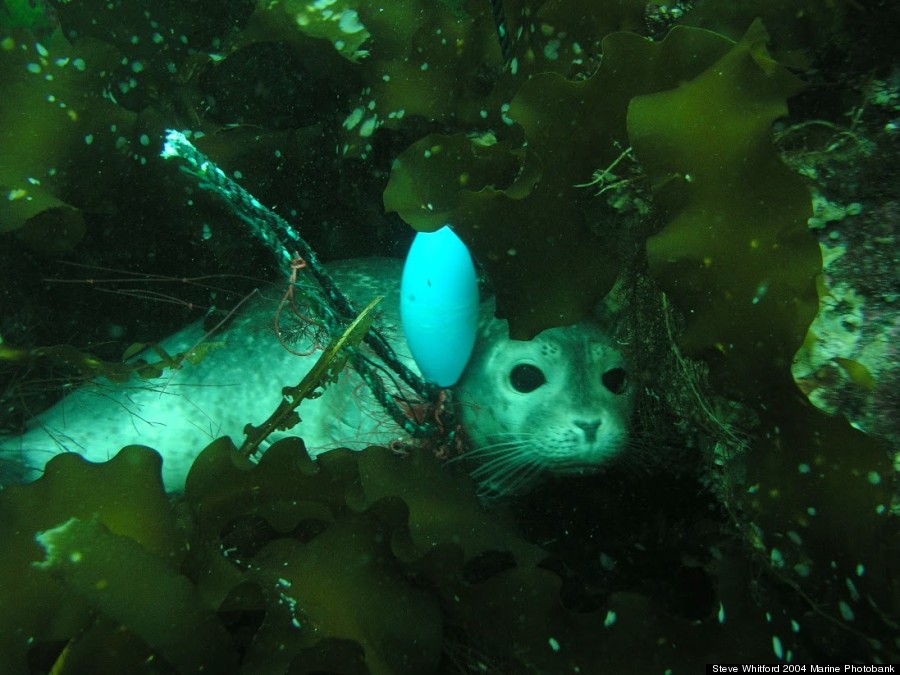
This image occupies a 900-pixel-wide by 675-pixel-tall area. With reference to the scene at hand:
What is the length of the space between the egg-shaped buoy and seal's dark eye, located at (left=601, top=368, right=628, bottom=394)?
17.7 inches

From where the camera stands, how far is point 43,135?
6.04 ft

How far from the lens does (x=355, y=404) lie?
77.8 inches

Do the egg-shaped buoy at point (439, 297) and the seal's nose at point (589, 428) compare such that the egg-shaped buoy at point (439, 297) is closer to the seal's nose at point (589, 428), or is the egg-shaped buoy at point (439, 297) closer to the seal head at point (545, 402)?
the seal head at point (545, 402)

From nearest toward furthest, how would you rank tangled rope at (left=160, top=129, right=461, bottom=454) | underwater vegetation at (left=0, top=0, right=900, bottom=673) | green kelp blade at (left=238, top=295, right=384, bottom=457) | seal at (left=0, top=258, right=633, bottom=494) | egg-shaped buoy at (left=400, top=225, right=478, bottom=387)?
underwater vegetation at (left=0, top=0, right=900, bottom=673) → tangled rope at (left=160, top=129, right=461, bottom=454) → green kelp blade at (left=238, top=295, right=384, bottom=457) → egg-shaped buoy at (left=400, top=225, right=478, bottom=387) → seal at (left=0, top=258, right=633, bottom=494)

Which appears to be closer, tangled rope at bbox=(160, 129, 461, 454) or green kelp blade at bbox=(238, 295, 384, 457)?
tangled rope at bbox=(160, 129, 461, 454)

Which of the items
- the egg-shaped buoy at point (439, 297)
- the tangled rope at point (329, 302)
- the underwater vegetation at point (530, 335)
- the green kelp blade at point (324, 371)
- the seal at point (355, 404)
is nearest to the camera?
the underwater vegetation at point (530, 335)

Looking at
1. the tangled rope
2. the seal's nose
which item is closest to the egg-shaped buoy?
the tangled rope

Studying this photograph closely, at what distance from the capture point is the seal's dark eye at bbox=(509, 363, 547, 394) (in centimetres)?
167

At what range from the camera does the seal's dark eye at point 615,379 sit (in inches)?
65.5

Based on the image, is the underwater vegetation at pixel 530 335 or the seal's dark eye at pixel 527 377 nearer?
the underwater vegetation at pixel 530 335

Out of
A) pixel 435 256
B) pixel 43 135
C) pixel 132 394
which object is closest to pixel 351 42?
pixel 435 256

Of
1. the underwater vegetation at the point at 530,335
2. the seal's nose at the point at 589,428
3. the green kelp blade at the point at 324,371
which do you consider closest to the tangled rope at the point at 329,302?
the green kelp blade at the point at 324,371

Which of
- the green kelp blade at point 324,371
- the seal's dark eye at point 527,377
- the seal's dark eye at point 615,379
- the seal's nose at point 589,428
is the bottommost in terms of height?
the seal's nose at point 589,428

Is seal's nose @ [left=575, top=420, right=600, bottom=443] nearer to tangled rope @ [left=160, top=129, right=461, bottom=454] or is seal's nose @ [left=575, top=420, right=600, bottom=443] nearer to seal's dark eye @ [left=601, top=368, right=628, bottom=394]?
seal's dark eye @ [left=601, top=368, right=628, bottom=394]
